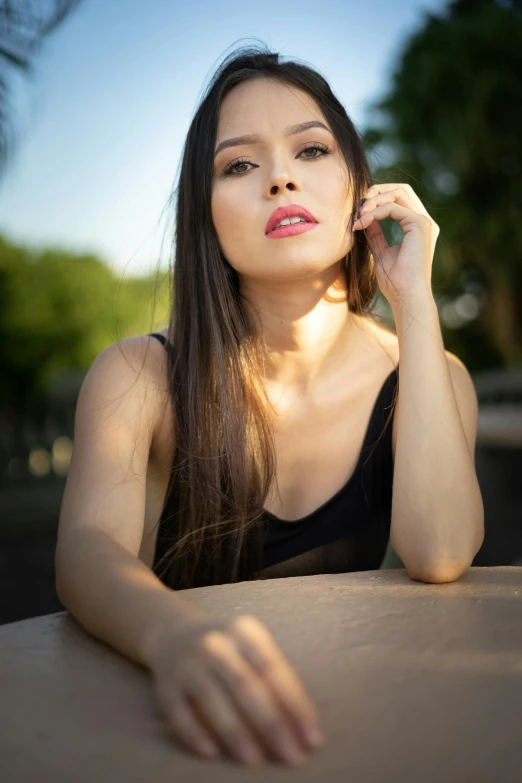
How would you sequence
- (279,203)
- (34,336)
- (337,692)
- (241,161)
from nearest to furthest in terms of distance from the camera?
(337,692) → (279,203) → (241,161) → (34,336)

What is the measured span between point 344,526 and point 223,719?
110 cm

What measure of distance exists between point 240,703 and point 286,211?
1086 mm

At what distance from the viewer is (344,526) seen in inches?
69.4

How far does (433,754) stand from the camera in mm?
658

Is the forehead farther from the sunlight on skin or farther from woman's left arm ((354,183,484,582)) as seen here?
woman's left arm ((354,183,484,582))

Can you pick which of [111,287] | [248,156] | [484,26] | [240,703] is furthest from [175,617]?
[484,26]

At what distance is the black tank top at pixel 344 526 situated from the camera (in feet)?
5.64

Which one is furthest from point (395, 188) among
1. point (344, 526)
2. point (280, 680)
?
point (280, 680)

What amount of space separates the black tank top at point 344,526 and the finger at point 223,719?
97 centimetres

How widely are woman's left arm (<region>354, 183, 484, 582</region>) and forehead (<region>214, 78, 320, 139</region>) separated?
26 centimetres


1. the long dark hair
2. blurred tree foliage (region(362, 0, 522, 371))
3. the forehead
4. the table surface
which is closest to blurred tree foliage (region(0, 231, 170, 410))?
the long dark hair

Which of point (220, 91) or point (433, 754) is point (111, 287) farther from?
point (433, 754)

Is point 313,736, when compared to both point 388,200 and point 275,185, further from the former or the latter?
point 388,200

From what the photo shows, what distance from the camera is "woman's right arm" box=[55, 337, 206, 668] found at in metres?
0.91
